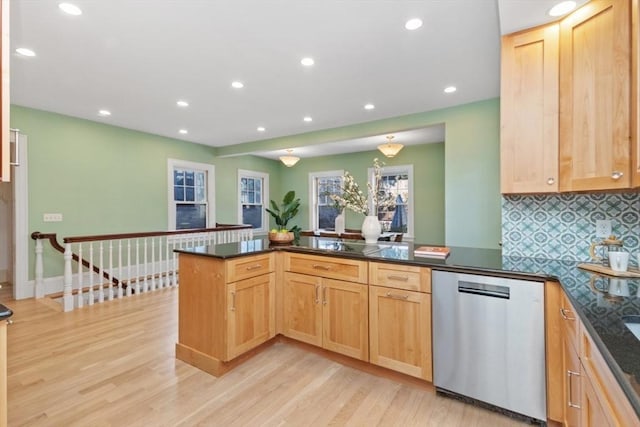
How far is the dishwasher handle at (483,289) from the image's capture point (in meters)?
1.74

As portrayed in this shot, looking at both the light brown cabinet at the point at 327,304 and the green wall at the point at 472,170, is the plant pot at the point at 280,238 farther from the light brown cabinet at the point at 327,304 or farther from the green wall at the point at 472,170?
the green wall at the point at 472,170

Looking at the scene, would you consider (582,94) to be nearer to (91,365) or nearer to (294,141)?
(91,365)

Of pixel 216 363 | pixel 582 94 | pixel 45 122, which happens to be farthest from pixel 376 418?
pixel 45 122

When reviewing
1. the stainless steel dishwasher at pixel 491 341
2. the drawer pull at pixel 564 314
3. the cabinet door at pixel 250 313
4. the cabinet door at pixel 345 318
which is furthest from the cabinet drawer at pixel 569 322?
the cabinet door at pixel 250 313

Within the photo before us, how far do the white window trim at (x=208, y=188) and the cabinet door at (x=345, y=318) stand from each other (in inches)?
176

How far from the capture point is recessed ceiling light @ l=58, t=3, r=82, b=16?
200 centimetres

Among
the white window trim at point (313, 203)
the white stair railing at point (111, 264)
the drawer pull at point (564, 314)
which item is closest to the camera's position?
the drawer pull at point (564, 314)

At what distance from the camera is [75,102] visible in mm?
3826

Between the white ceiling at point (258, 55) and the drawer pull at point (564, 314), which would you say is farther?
the white ceiling at point (258, 55)

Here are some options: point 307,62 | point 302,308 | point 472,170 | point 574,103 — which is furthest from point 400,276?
point 472,170

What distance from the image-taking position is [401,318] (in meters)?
2.10

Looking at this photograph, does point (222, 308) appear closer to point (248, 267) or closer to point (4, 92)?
point (248, 267)

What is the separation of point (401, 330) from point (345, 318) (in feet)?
1.48

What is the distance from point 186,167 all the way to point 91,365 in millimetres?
4369
